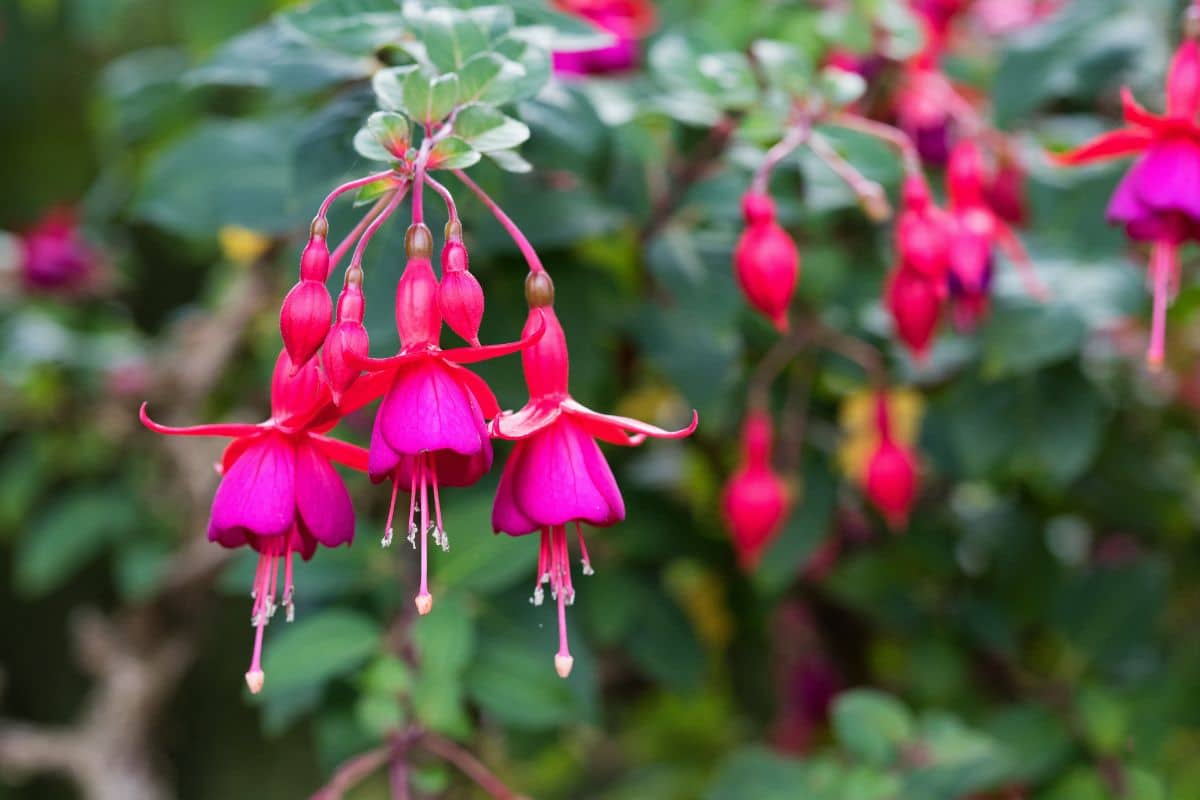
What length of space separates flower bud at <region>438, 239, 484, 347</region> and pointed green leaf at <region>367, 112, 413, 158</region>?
0.18ft

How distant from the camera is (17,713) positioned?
2.27 m

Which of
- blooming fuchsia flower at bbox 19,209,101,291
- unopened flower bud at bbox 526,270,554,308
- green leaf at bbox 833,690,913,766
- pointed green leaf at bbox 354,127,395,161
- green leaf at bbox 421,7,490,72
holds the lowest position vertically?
green leaf at bbox 833,690,913,766

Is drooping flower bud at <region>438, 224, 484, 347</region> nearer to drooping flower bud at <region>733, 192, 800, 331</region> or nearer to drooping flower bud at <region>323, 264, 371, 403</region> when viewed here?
drooping flower bud at <region>323, 264, 371, 403</region>

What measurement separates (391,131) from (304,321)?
0.10 metres

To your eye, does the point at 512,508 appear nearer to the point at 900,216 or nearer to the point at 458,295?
the point at 458,295

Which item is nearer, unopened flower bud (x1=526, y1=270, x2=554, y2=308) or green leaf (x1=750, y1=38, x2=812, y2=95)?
unopened flower bud (x1=526, y1=270, x2=554, y2=308)

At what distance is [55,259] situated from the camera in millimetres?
1519

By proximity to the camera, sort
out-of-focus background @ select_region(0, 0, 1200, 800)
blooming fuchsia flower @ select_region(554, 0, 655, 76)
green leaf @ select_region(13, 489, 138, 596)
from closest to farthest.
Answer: out-of-focus background @ select_region(0, 0, 1200, 800)
blooming fuchsia flower @ select_region(554, 0, 655, 76)
green leaf @ select_region(13, 489, 138, 596)

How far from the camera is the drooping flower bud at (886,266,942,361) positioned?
0.80 m

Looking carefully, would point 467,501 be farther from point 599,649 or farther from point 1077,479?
point 1077,479

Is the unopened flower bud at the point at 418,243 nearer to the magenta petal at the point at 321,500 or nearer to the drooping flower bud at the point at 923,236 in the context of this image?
A: the magenta petal at the point at 321,500

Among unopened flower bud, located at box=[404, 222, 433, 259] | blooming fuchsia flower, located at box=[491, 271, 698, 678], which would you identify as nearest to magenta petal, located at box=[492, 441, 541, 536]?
blooming fuchsia flower, located at box=[491, 271, 698, 678]

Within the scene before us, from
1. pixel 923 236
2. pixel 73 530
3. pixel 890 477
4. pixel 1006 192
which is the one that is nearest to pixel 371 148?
pixel 923 236

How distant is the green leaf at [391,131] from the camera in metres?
0.55
